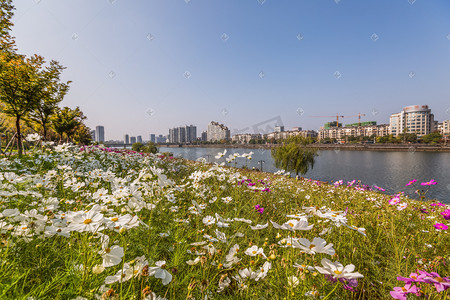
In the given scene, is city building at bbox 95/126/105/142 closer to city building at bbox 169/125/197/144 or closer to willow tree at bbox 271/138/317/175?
city building at bbox 169/125/197/144

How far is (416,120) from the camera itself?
100875 mm

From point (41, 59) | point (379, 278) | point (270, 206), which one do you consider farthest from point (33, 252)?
point (41, 59)

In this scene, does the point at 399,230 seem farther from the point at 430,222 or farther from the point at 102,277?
the point at 102,277

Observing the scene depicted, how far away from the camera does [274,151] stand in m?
19.9

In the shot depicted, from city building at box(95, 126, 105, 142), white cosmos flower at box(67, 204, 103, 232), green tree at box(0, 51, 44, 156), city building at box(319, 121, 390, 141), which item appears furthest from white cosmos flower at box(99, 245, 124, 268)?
city building at box(95, 126, 105, 142)

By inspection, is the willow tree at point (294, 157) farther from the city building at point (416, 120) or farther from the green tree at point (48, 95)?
the city building at point (416, 120)

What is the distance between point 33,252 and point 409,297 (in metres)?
2.38

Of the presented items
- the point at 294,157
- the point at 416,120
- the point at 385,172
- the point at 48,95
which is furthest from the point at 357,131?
the point at 48,95

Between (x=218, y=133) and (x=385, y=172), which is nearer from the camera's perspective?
(x=385, y=172)

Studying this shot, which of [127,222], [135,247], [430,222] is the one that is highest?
[127,222]

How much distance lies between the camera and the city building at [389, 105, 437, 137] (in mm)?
98625

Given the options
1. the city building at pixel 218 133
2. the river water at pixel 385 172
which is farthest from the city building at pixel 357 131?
the river water at pixel 385 172

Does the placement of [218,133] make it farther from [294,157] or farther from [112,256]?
[112,256]

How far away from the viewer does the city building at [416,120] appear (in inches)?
3883
